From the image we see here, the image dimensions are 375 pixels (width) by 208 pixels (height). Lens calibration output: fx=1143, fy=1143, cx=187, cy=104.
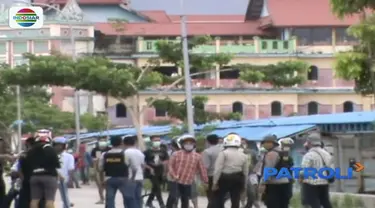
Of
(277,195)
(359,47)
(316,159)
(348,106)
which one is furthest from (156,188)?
(348,106)

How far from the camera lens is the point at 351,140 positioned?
1089 inches

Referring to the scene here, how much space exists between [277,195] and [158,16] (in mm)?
68367

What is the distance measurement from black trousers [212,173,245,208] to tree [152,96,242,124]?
68.4 feet

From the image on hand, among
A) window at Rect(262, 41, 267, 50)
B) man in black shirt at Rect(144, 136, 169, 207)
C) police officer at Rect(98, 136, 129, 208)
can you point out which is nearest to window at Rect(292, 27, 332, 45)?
window at Rect(262, 41, 267, 50)

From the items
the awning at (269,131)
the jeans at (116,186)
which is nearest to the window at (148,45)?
the awning at (269,131)

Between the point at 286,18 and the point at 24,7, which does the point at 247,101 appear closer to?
the point at 286,18

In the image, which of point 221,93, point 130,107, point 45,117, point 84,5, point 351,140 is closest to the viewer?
point 351,140

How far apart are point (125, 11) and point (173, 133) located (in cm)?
4546

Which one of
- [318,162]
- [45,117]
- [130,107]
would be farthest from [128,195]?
Answer: [45,117]

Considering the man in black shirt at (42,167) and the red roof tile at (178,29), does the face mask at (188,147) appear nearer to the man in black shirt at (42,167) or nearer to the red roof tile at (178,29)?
the man in black shirt at (42,167)

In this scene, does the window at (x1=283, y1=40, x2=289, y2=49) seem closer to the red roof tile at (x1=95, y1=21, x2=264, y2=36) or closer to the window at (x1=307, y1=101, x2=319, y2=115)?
the window at (x1=307, y1=101, x2=319, y2=115)

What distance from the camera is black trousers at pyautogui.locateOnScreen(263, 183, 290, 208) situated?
1873cm

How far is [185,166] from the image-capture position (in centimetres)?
2078

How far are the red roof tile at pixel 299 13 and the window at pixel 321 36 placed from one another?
2.15 feet
